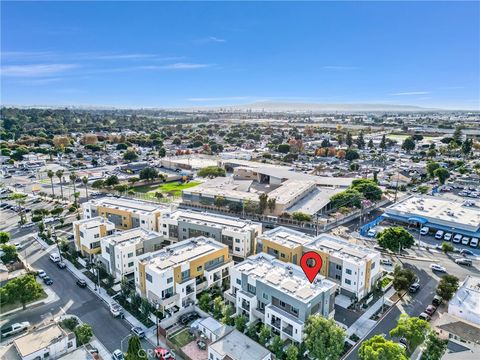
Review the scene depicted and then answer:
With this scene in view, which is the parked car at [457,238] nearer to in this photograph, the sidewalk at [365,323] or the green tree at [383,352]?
the sidewalk at [365,323]

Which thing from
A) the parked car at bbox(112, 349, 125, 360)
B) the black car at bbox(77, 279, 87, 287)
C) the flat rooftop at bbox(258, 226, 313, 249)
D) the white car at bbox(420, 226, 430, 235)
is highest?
the flat rooftop at bbox(258, 226, 313, 249)

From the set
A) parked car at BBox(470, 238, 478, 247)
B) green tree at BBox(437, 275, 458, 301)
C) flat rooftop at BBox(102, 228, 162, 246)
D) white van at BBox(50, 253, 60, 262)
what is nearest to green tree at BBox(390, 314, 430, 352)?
green tree at BBox(437, 275, 458, 301)

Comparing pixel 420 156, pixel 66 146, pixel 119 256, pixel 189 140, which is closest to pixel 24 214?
pixel 119 256

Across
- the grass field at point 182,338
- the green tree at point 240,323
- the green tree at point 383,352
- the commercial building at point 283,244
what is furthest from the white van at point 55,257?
the green tree at point 383,352

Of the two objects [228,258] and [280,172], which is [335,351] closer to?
[228,258]

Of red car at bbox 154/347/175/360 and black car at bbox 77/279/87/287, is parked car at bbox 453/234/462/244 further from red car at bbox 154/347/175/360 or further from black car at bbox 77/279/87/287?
black car at bbox 77/279/87/287

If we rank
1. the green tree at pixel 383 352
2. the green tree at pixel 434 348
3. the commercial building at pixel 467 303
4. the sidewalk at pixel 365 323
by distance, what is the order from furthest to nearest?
the commercial building at pixel 467 303 → the sidewalk at pixel 365 323 → the green tree at pixel 434 348 → the green tree at pixel 383 352
